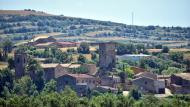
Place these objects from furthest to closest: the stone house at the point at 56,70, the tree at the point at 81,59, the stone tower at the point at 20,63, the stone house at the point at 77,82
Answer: the tree at the point at 81,59, the stone tower at the point at 20,63, the stone house at the point at 56,70, the stone house at the point at 77,82

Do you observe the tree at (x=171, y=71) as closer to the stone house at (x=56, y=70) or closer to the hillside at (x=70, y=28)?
the stone house at (x=56, y=70)

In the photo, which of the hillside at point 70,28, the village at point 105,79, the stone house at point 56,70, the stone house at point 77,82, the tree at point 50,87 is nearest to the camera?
the tree at point 50,87

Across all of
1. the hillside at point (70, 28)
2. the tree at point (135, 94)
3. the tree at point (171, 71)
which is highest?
the tree at point (135, 94)

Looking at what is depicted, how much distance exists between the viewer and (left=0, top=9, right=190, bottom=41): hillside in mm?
172000

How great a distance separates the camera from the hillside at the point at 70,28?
17200cm

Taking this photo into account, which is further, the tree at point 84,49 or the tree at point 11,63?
the tree at point 84,49

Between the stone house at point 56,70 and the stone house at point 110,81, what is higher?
the stone house at point 56,70

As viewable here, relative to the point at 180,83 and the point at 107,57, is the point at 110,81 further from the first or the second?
the point at 107,57

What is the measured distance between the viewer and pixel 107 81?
8925cm

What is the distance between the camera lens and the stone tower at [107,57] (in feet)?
322

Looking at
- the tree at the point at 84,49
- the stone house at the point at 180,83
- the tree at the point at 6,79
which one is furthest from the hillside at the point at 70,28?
the stone house at the point at 180,83

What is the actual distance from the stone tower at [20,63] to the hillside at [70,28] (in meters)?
66.4

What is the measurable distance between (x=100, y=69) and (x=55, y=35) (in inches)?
2839

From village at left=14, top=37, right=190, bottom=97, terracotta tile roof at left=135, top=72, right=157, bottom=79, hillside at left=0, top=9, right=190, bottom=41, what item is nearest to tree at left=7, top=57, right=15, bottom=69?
village at left=14, top=37, right=190, bottom=97
